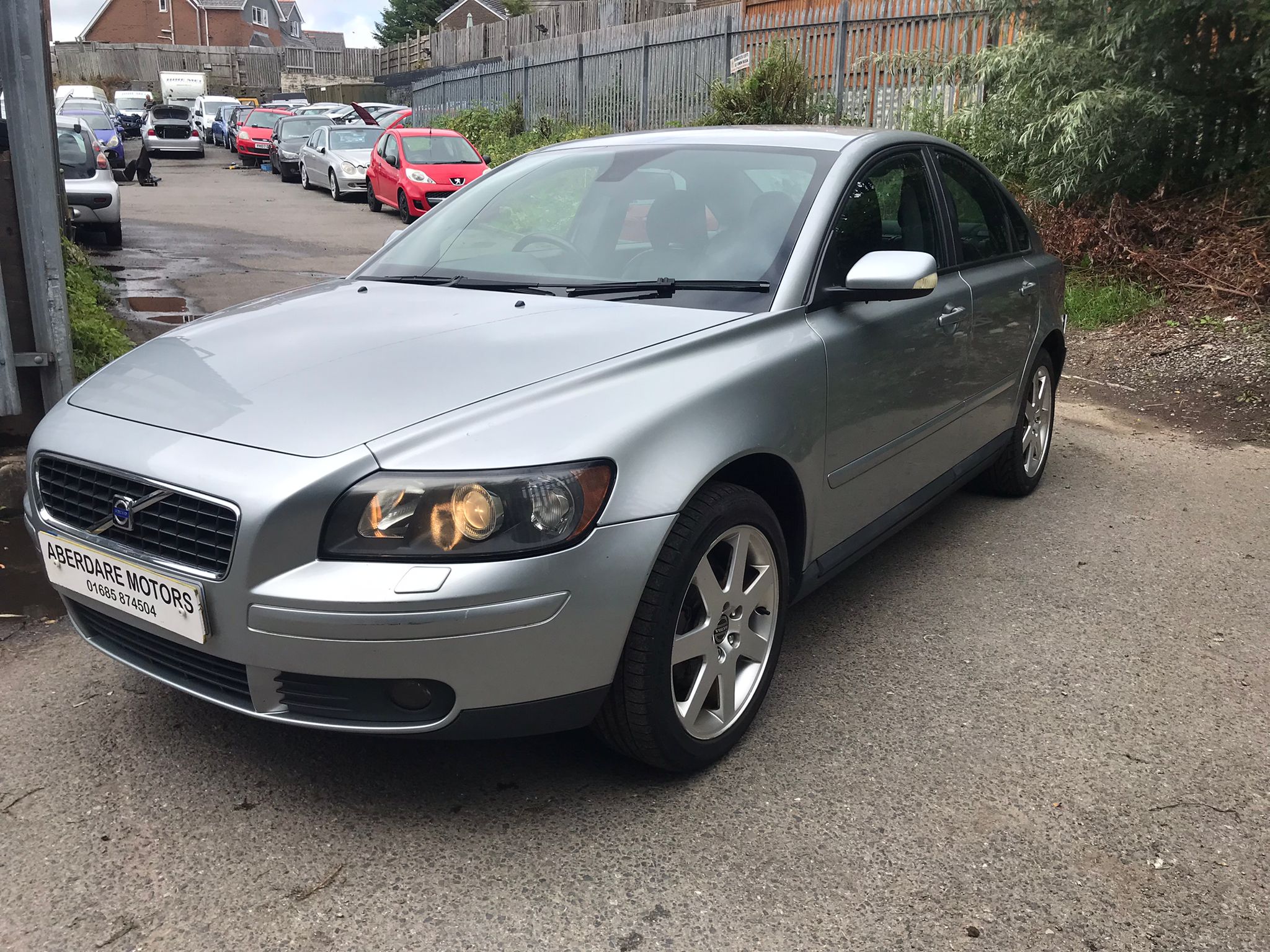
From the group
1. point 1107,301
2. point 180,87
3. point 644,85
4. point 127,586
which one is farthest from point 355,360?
point 180,87

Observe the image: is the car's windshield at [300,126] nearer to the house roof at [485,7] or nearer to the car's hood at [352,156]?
the car's hood at [352,156]

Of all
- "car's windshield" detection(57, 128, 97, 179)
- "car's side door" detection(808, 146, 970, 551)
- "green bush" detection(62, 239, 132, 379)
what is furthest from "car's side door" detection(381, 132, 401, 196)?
"car's side door" detection(808, 146, 970, 551)

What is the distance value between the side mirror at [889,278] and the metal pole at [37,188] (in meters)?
3.58

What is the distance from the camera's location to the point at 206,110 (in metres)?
43.3

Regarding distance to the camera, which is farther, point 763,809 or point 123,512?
point 763,809

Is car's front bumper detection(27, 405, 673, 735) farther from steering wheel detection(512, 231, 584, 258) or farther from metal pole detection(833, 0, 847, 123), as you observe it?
metal pole detection(833, 0, 847, 123)

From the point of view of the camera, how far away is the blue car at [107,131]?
59.6ft

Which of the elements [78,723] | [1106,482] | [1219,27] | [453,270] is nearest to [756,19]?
[1219,27]

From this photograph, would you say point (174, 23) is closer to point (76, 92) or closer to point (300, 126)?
point (76, 92)

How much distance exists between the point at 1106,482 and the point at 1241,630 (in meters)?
1.85

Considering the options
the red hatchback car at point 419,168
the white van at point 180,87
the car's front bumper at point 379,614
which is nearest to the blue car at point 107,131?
Result: the red hatchback car at point 419,168

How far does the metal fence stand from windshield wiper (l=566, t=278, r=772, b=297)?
8745 mm

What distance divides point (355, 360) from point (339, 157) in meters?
19.6

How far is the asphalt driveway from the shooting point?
7.64ft
